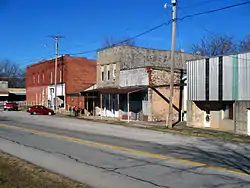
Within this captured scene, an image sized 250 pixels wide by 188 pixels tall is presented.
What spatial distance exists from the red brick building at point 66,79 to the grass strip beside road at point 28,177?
37.9 meters

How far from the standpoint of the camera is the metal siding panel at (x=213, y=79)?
79.7 feet

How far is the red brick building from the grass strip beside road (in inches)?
1491

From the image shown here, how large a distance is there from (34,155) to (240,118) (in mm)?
14868

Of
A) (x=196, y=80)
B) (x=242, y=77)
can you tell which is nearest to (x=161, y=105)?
(x=196, y=80)

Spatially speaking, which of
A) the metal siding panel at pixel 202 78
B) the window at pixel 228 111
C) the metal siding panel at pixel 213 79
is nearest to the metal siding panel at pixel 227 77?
the metal siding panel at pixel 213 79

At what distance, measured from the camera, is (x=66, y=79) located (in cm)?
5141

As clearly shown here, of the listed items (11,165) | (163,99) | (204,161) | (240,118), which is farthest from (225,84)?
(11,165)

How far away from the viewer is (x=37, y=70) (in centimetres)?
6284

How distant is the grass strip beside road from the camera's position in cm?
737

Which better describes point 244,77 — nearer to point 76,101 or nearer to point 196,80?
point 196,80

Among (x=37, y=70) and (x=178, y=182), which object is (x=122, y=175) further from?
(x=37, y=70)

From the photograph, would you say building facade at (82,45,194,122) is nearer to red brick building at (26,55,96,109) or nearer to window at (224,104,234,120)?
window at (224,104,234,120)

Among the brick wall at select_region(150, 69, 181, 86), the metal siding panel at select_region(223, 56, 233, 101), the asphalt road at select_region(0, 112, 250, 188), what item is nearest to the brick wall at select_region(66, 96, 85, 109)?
the brick wall at select_region(150, 69, 181, 86)

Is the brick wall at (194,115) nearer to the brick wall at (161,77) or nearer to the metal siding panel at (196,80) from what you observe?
the metal siding panel at (196,80)
